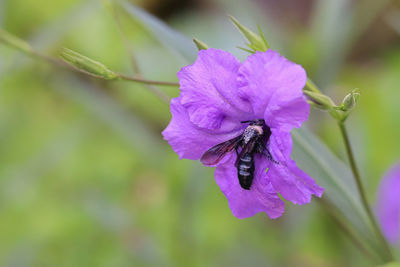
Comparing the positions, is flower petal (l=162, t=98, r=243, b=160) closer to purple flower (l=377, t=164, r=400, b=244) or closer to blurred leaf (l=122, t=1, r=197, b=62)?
blurred leaf (l=122, t=1, r=197, b=62)

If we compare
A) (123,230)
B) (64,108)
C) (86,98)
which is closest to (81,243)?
(123,230)

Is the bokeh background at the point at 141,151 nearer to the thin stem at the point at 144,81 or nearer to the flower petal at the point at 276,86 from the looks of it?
the thin stem at the point at 144,81

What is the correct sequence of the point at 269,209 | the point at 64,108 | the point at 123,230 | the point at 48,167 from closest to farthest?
1. the point at 269,209
2. the point at 123,230
3. the point at 48,167
4. the point at 64,108

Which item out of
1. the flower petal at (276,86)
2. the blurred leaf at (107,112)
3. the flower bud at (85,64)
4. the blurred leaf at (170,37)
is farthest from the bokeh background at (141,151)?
the flower petal at (276,86)

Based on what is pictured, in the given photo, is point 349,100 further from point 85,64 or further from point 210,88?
point 85,64

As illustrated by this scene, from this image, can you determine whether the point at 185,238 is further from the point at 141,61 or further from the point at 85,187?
the point at 141,61

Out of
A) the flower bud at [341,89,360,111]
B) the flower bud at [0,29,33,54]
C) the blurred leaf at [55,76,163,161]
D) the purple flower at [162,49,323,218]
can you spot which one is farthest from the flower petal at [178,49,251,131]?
the blurred leaf at [55,76,163,161]

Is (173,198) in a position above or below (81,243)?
above
